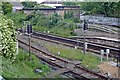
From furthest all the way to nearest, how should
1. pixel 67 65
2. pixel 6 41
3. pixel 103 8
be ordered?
pixel 103 8 → pixel 67 65 → pixel 6 41

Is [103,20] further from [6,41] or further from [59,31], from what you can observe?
[6,41]

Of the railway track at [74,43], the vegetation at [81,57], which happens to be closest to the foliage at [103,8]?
the railway track at [74,43]

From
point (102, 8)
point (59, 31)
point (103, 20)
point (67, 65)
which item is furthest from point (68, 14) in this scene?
point (67, 65)

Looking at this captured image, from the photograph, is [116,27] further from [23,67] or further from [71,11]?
[23,67]

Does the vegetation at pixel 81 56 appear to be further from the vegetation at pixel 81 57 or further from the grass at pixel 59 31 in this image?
the grass at pixel 59 31

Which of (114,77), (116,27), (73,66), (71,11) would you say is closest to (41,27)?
(71,11)

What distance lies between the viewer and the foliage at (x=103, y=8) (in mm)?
7196

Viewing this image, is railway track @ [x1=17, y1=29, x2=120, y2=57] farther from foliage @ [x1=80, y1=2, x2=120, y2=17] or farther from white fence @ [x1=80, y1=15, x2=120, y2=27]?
foliage @ [x1=80, y1=2, x2=120, y2=17]

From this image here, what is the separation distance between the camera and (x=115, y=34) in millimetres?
6160

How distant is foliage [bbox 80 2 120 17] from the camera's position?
720cm

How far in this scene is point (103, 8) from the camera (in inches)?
300

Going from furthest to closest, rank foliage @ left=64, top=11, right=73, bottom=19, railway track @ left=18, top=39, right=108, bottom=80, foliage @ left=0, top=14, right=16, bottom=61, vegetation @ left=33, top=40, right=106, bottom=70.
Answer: foliage @ left=64, top=11, right=73, bottom=19 < vegetation @ left=33, top=40, right=106, bottom=70 < railway track @ left=18, top=39, right=108, bottom=80 < foliage @ left=0, top=14, right=16, bottom=61

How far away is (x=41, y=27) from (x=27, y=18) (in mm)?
563

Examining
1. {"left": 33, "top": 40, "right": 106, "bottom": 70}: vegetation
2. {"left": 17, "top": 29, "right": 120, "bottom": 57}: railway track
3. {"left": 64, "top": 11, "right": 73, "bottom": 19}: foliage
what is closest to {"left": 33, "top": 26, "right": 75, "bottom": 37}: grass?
{"left": 17, "top": 29, "right": 120, "bottom": 57}: railway track
